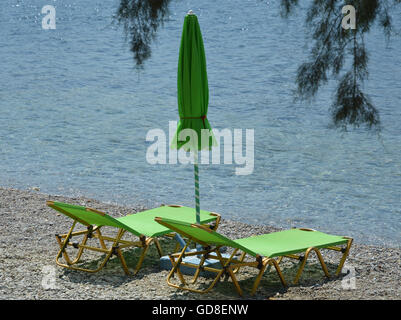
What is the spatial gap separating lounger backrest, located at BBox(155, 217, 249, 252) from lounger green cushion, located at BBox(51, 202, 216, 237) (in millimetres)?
478

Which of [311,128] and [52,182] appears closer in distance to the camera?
[52,182]

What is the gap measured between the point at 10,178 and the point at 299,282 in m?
5.75

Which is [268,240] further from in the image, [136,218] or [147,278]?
[136,218]

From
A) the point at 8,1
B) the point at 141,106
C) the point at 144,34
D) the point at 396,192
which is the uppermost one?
the point at 8,1

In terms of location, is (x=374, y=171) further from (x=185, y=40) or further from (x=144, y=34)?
(x=185, y=40)

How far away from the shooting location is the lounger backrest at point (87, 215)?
15.7ft

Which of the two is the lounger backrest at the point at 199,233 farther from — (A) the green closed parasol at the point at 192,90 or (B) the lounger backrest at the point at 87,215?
(A) the green closed parasol at the point at 192,90

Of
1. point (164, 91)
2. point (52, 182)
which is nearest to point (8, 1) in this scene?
point (164, 91)

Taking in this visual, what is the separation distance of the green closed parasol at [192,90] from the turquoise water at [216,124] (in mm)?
1744

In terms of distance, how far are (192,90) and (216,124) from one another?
891 centimetres

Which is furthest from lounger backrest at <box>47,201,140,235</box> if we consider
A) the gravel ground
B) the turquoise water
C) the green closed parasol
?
the turquoise water

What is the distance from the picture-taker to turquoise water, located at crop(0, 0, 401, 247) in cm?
876

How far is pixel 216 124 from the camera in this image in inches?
538

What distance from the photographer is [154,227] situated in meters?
5.21
